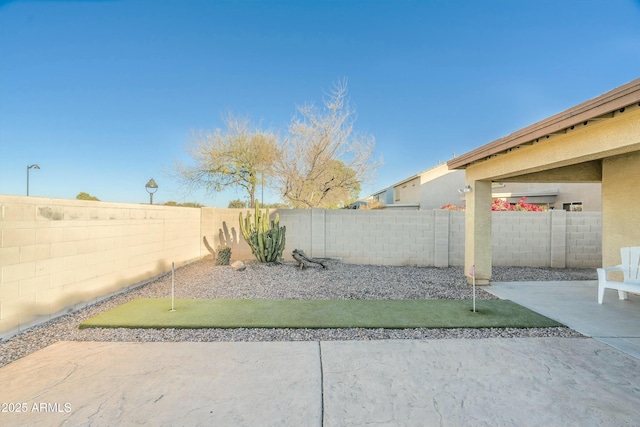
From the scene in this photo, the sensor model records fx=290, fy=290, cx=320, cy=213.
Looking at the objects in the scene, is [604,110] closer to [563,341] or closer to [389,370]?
[563,341]

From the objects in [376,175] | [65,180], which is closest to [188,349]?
[65,180]

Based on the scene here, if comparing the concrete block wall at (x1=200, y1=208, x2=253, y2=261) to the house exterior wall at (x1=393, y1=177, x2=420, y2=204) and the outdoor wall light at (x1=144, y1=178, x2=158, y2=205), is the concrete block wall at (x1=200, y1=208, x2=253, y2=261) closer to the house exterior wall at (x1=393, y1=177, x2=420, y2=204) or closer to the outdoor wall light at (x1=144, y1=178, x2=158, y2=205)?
the outdoor wall light at (x1=144, y1=178, x2=158, y2=205)

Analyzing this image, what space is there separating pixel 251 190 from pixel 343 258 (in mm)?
7919

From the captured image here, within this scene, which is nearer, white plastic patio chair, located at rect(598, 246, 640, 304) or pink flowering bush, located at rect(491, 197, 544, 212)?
white plastic patio chair, located at rect(598, 246, 640, 304)

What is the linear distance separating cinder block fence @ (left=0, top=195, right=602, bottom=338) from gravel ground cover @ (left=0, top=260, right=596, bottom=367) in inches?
16.5

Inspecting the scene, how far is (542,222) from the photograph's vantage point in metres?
9.95

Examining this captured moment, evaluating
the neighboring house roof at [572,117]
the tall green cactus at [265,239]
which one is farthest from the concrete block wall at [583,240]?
the tall green cactus at [265,239]

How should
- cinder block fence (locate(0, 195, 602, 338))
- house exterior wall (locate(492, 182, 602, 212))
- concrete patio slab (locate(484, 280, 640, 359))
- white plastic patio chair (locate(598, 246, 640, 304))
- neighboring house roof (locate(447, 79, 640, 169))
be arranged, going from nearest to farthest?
neighboring house roof (locate(447, 79, 640, 169)) < concrete patio slab (locate(484, 280, 640, 359)) < cinder block fence (locate(0, 195, 602, 338)) < white plastic patio chair (locate(598, 246, 640, 304)) < house exterior wall (locate(492, 182, 602, 212))

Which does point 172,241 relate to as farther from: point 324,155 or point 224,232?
point 324,155

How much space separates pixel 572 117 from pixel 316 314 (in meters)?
4.87

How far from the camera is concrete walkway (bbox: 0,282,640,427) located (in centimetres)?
243

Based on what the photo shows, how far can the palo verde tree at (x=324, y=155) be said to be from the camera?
520 inches

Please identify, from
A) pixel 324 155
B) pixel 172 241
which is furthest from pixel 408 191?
pixel 172 241

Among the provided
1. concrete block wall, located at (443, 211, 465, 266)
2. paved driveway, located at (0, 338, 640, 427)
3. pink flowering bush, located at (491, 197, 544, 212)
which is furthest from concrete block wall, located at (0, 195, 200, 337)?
pink flowering bush, located at (491, 197, 544, 212)
